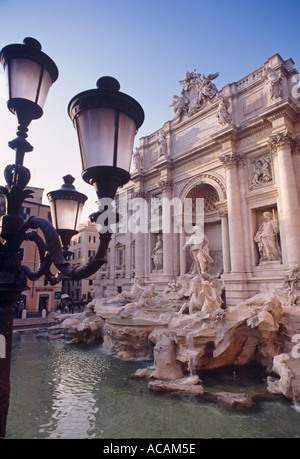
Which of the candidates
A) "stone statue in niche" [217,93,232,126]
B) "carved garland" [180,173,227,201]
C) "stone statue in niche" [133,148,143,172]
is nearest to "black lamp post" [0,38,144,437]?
"carved garland" [180,173,227,201]

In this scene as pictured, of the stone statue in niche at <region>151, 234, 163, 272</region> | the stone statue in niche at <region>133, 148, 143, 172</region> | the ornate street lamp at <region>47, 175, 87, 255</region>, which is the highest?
the stone statue in niche at <region>133, 148, 143, 172</region>

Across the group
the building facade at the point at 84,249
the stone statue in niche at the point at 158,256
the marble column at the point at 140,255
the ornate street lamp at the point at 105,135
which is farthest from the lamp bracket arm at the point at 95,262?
the building facade at the point at 84,249

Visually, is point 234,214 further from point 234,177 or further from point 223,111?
point 223,111

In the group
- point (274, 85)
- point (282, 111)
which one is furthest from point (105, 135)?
point (274, 85)

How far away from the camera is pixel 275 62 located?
13.2 m

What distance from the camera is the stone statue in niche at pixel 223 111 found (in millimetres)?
14453

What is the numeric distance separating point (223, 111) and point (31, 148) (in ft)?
46.5

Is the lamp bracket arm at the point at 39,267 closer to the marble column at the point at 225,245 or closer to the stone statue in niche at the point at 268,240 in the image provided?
the stone statue in niche at the point at 268,240

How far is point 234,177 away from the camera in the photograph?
1398 centimetres

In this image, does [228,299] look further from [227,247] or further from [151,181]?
[151,181]

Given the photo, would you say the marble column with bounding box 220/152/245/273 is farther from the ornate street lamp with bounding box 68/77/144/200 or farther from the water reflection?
the ornate street lamp with bounding box 68/77/144/200

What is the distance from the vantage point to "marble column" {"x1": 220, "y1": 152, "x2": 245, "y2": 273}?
1303 cm

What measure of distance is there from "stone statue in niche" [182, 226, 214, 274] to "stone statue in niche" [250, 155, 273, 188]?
3745 mm

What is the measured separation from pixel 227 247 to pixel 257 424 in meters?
9.41
